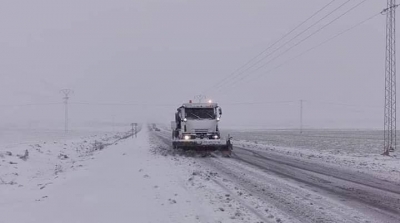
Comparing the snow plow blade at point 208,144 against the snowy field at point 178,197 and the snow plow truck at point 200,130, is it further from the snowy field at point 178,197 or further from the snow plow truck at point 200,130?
the snowy field at point 178,197

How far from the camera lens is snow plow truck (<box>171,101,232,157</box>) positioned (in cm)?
2316

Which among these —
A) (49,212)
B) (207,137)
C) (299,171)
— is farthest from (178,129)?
(49,212)

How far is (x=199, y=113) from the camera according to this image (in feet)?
80.8

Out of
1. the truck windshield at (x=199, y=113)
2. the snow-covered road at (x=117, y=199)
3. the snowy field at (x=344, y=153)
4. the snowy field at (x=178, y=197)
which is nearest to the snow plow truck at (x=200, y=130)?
the truck windshield at (x=199, y=113)

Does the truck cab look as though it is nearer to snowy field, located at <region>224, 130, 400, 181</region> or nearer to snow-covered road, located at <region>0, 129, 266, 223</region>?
snowy field, located at <region>224, 130, 400, 181</region>

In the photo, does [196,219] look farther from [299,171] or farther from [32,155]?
[32,155]

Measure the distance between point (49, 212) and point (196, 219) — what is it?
9.87ft

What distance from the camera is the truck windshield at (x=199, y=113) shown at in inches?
967

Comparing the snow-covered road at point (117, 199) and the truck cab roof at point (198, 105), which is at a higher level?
the truck cab roof at point (198, 105)

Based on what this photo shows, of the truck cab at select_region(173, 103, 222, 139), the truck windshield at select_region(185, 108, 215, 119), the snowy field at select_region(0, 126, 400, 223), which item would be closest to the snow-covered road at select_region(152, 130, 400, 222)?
the snowy field at select_region(0, 126, 400, 223)

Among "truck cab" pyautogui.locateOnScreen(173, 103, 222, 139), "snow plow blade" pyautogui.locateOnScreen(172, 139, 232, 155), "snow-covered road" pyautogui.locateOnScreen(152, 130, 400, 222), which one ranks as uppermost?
"truck cab" pyautogui.locateOnScreen(173, 103, 222, 139)

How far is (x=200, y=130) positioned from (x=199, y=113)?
1.20 metres

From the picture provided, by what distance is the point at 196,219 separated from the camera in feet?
23.3

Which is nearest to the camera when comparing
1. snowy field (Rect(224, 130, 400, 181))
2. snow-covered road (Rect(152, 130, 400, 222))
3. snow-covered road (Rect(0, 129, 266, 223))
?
snow-covered road (Rect(0, 129, 266, 223))
